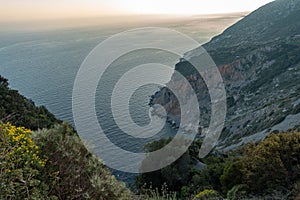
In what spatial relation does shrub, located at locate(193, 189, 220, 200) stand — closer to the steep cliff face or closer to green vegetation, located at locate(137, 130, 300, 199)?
green vegetation, located at locate(137, 130, 300, 199)

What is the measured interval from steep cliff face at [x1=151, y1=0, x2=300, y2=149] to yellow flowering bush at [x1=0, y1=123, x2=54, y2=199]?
81.8 feet

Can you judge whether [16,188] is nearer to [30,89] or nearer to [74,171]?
[74,171]

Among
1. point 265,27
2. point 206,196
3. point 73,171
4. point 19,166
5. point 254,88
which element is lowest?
point 254,88

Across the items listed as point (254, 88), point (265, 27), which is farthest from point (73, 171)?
point (265, 27)

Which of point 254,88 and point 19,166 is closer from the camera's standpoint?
point 19,166

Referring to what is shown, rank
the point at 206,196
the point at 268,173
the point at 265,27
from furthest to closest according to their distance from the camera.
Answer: the point at 265,27 < the point at 268,173 < the point at 206,196

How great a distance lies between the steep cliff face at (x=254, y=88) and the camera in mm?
32056

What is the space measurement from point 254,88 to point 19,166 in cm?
4753

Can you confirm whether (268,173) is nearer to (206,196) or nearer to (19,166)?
(206,196)

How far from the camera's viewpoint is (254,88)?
154ft

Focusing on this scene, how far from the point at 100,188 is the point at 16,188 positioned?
0.95 m

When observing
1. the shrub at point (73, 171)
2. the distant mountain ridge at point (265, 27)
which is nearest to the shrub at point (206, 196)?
the shrub at point (73, 171)

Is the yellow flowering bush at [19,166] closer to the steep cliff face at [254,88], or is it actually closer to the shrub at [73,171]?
the shrub at [73,171]

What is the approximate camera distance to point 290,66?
4503 centimetres
